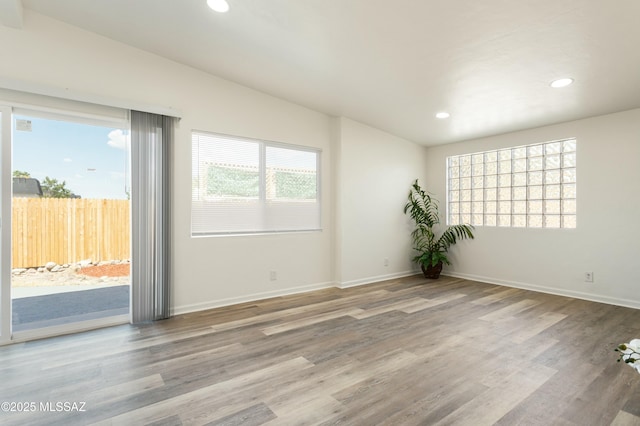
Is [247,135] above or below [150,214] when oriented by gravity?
above

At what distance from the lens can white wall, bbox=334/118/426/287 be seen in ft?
15.9

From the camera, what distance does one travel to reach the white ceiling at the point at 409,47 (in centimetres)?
235

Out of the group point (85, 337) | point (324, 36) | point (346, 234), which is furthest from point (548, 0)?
point (85, 337)

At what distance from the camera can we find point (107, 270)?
10.9 ft

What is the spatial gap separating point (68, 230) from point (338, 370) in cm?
287

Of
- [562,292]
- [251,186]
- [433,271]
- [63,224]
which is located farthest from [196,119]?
[562,292]

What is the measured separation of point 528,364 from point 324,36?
10.3 feet

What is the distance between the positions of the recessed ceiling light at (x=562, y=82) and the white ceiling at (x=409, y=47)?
0.08m

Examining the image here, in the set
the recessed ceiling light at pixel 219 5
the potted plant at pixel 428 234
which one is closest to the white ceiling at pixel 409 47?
the recessed ceiling light at pixel 219 5

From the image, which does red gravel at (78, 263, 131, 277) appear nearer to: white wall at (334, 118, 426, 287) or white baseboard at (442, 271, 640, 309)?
white wall at (334, 118, 426, 287)

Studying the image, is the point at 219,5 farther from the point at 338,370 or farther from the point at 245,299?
the point at 245,299

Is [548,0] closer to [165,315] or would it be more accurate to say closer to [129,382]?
[129,382]

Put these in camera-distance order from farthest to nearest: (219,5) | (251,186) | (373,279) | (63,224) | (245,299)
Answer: (373,279) < (251,186) < (245,299) < (63,224) < (219,5)

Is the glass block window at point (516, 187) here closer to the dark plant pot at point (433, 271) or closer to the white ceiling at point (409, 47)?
the white ceiling at point (409, 47)
